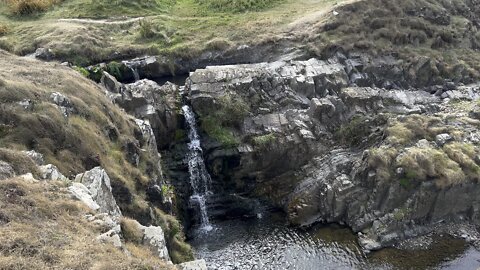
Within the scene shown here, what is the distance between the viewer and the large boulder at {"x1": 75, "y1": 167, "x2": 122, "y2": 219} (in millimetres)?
21141

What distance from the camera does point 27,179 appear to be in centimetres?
1956

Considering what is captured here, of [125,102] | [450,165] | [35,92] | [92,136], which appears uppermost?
[35,92]

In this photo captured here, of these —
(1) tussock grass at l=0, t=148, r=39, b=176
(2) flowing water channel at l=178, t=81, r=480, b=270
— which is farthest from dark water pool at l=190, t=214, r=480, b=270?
(1) tussock grass at l=0, t=148, r=39, b=176

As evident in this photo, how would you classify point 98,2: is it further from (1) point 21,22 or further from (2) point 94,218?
(2) point 94,218

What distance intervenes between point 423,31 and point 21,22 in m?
45.6

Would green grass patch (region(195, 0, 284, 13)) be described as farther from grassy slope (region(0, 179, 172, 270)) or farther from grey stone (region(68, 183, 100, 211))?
grassy slope (region(0, 179, 172, 270))

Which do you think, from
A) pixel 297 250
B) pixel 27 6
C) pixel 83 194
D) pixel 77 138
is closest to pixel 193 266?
pixel 83 194

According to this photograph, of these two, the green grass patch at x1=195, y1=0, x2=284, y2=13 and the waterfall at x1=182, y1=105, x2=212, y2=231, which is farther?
the green grass patch at x1=195, y1=0, x2=284, y2=13

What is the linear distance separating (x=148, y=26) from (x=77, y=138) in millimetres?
27734

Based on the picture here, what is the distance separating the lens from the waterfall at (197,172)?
120ft

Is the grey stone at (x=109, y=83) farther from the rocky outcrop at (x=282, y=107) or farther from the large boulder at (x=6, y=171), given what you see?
the large boulder at (x=6, y=171)

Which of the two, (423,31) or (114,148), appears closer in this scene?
(114,148)

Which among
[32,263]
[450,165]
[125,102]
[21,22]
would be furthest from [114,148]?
[21,22]

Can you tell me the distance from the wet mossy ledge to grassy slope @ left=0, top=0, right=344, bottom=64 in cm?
1551
